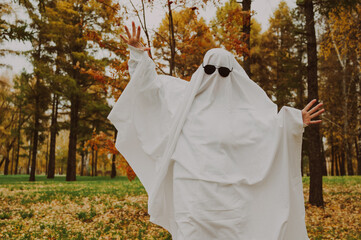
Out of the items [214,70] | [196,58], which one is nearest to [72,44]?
[196,58]

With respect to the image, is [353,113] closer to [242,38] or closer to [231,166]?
[242,38]

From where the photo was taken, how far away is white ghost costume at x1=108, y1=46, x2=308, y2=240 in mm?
2924

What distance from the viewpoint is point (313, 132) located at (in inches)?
359

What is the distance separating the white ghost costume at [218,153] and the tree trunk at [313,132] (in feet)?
20.2

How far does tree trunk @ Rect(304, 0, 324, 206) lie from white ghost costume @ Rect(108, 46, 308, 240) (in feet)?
20.2

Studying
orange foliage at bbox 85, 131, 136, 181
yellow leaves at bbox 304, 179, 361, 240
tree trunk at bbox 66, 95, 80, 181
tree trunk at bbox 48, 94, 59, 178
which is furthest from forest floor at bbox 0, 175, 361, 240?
tree trunk at bbox 48, 94, 59, 178

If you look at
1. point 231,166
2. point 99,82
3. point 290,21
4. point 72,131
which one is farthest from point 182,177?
point 290,21

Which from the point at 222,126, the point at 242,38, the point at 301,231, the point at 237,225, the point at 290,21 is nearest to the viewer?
the point at 237,225

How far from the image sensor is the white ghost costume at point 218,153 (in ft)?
9.59

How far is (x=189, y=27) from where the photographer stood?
7.62 m

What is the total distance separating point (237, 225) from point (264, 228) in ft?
1.13

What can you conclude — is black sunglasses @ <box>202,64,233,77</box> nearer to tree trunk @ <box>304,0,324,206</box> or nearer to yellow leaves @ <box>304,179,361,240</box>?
yellow leaves @ <box>304,179,361,240</box>

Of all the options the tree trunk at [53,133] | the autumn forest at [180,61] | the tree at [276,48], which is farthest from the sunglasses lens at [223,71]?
the tree trunk at [53,133]

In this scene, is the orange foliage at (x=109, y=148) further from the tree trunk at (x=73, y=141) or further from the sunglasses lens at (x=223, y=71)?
the tree trunk at (x=73, y=141)
